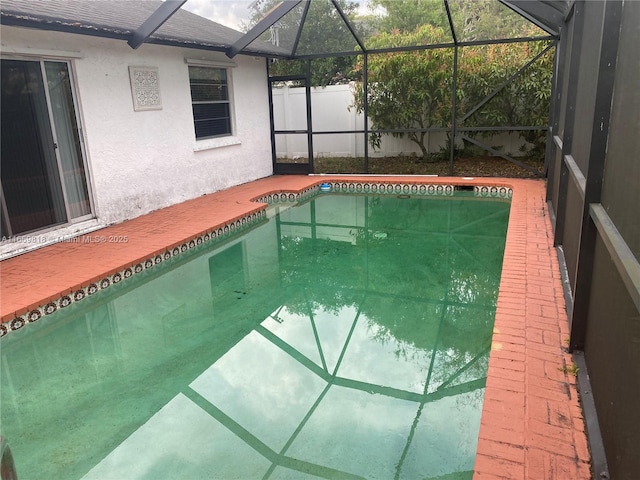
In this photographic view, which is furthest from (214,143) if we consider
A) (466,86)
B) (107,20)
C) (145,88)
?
(466,86)

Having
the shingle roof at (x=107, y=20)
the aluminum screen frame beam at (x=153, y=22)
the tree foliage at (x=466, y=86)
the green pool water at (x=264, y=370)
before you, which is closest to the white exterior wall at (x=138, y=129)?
the shingle roof at (x=107, y=20)

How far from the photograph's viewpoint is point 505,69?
993 centimetres

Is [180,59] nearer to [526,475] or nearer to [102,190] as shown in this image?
[102,190]

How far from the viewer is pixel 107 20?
6.00 meters

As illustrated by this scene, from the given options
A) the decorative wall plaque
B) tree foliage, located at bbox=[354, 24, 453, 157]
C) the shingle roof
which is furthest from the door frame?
the decorative wall plaque

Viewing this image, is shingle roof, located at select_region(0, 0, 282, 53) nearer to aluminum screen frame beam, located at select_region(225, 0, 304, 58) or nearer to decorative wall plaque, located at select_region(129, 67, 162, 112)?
aluminum screen frame beam, located at select_region(225, 0, 304, 58)

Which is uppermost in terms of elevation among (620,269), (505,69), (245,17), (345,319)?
(245,17)

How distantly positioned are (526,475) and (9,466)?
1.91 meters

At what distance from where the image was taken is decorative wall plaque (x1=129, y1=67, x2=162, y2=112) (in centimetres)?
684

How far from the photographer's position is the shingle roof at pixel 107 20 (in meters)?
4.83

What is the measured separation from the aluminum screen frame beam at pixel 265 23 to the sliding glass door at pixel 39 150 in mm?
3112

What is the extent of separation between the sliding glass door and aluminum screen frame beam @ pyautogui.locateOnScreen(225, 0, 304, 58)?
3.11 metres

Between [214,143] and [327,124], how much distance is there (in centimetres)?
431

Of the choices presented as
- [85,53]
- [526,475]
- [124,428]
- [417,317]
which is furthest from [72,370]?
[85,53]
